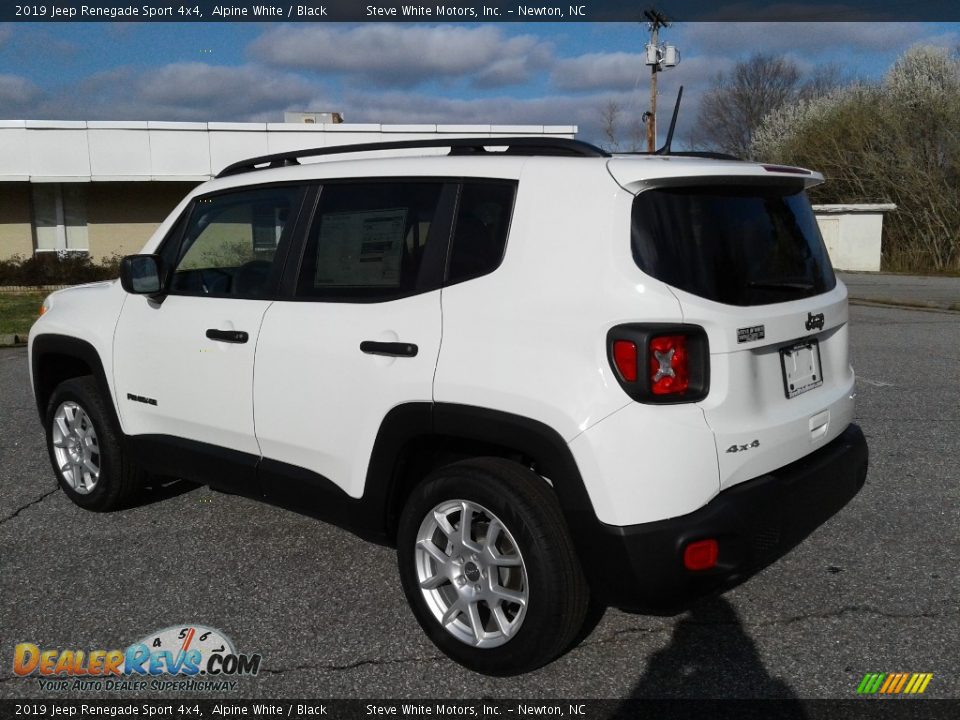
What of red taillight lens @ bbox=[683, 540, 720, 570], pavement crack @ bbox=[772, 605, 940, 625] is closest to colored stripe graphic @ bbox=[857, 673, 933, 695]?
pavement crack @ bbox=[772, 605, 940, 625]

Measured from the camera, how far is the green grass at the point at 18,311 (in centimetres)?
1320

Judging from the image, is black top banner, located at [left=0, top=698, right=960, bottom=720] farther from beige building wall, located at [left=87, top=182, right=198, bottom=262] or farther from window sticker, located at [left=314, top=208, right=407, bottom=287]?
beige building wall, located at [left=87, top=182, right=198, bottom=262]

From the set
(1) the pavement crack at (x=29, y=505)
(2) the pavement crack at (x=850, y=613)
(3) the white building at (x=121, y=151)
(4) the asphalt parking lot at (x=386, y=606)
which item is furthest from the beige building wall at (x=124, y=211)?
(2) the pavement crack at (x=850, y=613)

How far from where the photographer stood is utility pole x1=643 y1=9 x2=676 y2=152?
3209 centimetres

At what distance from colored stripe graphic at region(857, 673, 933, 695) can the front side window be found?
279 cm

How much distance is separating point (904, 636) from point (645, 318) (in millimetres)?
1721

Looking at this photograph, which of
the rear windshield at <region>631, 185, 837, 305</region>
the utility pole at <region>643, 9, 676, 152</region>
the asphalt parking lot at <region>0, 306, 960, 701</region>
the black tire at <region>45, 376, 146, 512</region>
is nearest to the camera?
the rear windshield at <region>631, 185, 837, 305</region>

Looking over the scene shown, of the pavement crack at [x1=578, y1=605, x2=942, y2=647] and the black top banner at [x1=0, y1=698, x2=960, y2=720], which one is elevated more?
the pavement crack at [x1=578, y1=605, x2=942, y2=647]

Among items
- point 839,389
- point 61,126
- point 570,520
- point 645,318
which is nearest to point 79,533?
point 570,520

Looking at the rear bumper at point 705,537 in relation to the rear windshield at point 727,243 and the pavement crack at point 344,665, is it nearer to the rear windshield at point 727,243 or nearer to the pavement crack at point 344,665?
the rear windshield at point 727,243

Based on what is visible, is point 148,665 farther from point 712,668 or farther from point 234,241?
point 712,668

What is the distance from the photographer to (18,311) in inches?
626

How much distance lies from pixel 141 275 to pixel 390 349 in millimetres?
1588

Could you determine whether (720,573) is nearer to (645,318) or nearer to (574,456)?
(574,456)
